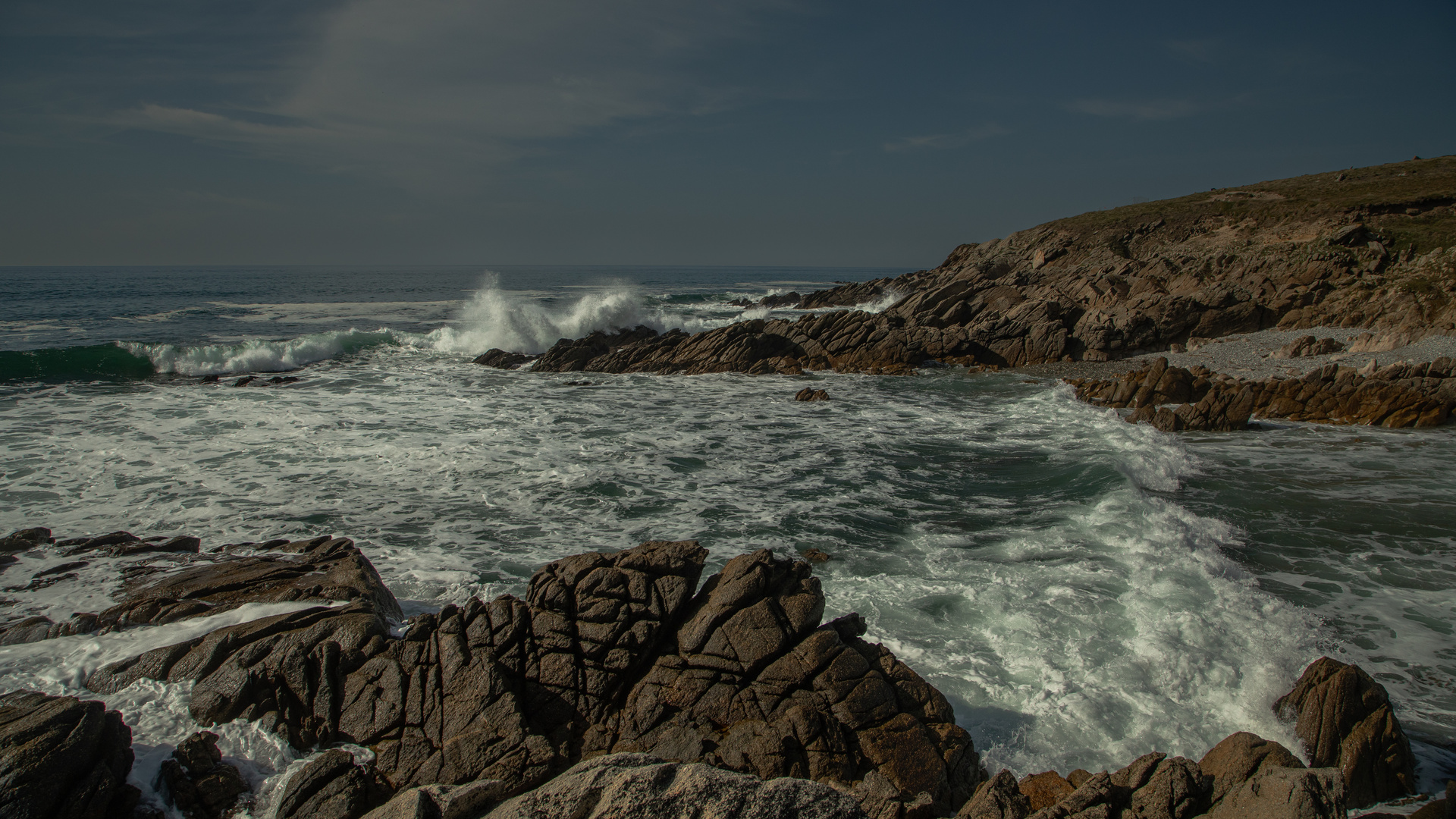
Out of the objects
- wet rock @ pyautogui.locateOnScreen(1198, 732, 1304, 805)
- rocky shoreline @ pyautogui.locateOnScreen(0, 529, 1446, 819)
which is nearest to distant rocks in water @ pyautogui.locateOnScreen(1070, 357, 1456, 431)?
rocky shoreline @ pyautogui.locateOnScreen(0, 529, 1446, 819)

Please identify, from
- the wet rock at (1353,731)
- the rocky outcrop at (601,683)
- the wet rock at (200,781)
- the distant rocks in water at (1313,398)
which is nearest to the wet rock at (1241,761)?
the wet rock at (1353,731)

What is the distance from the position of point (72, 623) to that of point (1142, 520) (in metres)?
14.3

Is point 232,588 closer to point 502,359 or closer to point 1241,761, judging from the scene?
point 1241,761

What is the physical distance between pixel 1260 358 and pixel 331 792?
3038cm

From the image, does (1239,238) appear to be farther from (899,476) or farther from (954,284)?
(899,476)

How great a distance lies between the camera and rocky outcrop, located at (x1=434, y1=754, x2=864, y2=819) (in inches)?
109

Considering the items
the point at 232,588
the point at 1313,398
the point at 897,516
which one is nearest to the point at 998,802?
the point at 897,516

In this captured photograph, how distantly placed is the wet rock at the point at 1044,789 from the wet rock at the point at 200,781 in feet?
19.8

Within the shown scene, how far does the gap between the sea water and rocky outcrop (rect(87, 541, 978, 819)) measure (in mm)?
476

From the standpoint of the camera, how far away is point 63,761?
175 inches

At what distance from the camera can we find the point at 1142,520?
35.2 feet

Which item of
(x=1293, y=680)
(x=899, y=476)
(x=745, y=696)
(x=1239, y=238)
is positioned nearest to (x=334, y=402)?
(x=899, y=476)

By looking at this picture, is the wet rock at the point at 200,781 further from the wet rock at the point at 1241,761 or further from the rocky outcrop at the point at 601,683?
the wet rock at the point at 1241,761

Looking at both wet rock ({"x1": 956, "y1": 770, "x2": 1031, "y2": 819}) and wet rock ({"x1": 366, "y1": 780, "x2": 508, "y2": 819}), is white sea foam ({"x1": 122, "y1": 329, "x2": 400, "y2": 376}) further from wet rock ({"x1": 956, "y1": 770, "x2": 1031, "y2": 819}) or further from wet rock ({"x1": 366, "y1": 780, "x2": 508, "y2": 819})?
wet rock ({"x1": 956, "y1": 770, "x2": 1031, "y2": 819})
